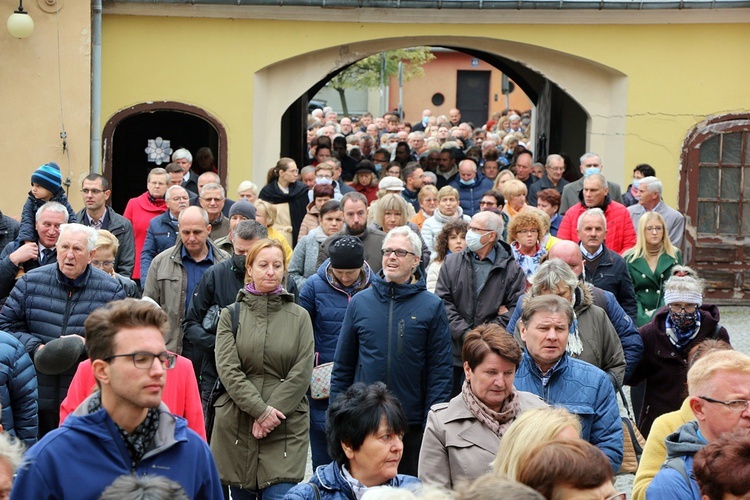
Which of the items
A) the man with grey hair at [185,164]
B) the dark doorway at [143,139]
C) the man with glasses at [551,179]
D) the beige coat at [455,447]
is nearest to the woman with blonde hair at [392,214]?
the man with grey hair at [185,164]

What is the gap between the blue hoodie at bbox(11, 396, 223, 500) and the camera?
164 inches

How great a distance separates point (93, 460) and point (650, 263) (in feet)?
23.1

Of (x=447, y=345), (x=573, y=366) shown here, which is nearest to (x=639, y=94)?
(x=447, y=345)

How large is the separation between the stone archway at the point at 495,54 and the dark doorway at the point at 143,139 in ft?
13.2

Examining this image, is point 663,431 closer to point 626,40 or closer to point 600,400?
point 600,400

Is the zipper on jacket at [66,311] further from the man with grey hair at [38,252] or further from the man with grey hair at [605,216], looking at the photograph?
the man with grey hair at [605,216]

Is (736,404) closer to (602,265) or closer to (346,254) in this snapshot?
(346,254)

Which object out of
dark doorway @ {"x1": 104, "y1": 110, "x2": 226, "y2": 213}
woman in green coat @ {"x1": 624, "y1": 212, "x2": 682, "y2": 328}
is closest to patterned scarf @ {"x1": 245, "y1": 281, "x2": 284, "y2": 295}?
woman in green coat @ {"x1": 624, "y1": 212, "x2": 682, "y2": 328}

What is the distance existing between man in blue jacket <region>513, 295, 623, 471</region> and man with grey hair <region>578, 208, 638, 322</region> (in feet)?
10.7

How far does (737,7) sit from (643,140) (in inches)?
83.5

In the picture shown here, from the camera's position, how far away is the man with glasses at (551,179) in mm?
15547

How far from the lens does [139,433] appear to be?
436 centimetres

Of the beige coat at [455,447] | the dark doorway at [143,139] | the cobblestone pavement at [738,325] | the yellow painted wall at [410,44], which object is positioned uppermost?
the yellow painted wall at [410,44]

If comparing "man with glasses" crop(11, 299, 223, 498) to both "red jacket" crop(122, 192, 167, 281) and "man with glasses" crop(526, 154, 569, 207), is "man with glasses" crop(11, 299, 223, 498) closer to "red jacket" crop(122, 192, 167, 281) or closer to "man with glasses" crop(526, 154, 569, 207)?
"red jacket" crop(122, 192, 167, 281)
